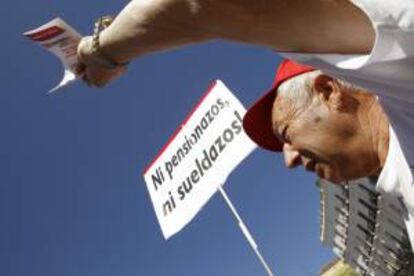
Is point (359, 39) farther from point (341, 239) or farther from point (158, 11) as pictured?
point (341, 239)

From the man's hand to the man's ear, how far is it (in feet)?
3.83

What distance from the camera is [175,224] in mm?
7047

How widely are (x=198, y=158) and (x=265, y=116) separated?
418 cm

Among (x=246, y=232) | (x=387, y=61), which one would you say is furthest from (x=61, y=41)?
(x=246, y=232)

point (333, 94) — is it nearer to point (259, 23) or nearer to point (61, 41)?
point (61, 41)

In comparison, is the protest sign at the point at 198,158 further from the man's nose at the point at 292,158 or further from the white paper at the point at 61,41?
the white paper at the point at 61,41

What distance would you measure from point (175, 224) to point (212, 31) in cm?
597

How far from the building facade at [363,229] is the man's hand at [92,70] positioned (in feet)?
172

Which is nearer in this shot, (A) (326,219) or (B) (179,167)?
(B) (179,167)

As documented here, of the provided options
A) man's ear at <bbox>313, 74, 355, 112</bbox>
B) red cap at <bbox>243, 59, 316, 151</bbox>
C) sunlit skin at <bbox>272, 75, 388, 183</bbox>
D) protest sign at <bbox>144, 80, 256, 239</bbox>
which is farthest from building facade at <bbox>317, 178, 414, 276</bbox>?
man's ear at <bbox>313, 74, 355, 112</bbox>

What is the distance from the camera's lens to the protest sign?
6.76m

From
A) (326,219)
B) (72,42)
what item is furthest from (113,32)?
(326,219)

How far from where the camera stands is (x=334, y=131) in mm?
2582

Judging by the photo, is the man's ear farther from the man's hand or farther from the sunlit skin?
the man's hand
